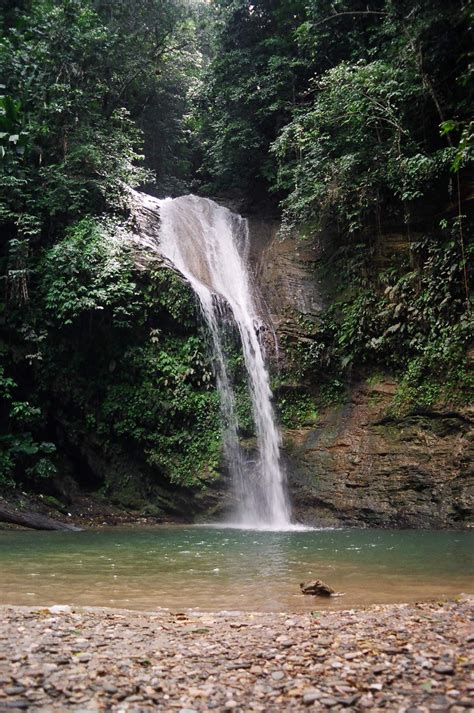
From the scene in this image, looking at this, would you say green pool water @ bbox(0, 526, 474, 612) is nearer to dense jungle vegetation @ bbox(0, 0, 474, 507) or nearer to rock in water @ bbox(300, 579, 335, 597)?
rock in water @ bbox(300, 579, 335, 597)

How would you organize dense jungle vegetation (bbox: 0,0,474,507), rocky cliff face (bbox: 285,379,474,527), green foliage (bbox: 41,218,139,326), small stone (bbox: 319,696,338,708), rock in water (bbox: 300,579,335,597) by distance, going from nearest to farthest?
small stone (bbox: 319,696,338,708), rock in water (bbox: 300,579,335,597), rocky cliff face (bbox: 285,379,474,527), dense jungle vegetation (bbox: 0,0,474,507), green foliage (bbox: 41,218,139,326)

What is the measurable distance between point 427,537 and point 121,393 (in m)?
7.40

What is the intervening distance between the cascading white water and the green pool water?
87.4 inches

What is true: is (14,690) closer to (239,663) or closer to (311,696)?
(239,663)

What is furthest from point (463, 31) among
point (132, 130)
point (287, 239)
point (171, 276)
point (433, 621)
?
point (433, 621)

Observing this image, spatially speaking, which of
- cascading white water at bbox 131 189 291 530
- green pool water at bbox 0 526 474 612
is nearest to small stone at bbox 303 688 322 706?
green pool water at bbox 0 526 474 612

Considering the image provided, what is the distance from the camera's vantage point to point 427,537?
9289 mm

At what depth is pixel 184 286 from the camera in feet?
44.9

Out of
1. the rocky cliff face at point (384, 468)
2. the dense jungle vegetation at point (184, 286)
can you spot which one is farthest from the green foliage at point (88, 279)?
the rocky cliff face at point (384, 468)

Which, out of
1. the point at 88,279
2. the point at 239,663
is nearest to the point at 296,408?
the point at 88,279

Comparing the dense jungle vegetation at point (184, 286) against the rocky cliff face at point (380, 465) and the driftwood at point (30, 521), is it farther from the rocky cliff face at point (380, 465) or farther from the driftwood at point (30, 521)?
the driftwood at point (30, 521)

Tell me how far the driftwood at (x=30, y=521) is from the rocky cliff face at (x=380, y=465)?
4596mm

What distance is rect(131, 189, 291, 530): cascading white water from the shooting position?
40.2ft

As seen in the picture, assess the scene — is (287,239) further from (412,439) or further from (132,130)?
(412,439)
